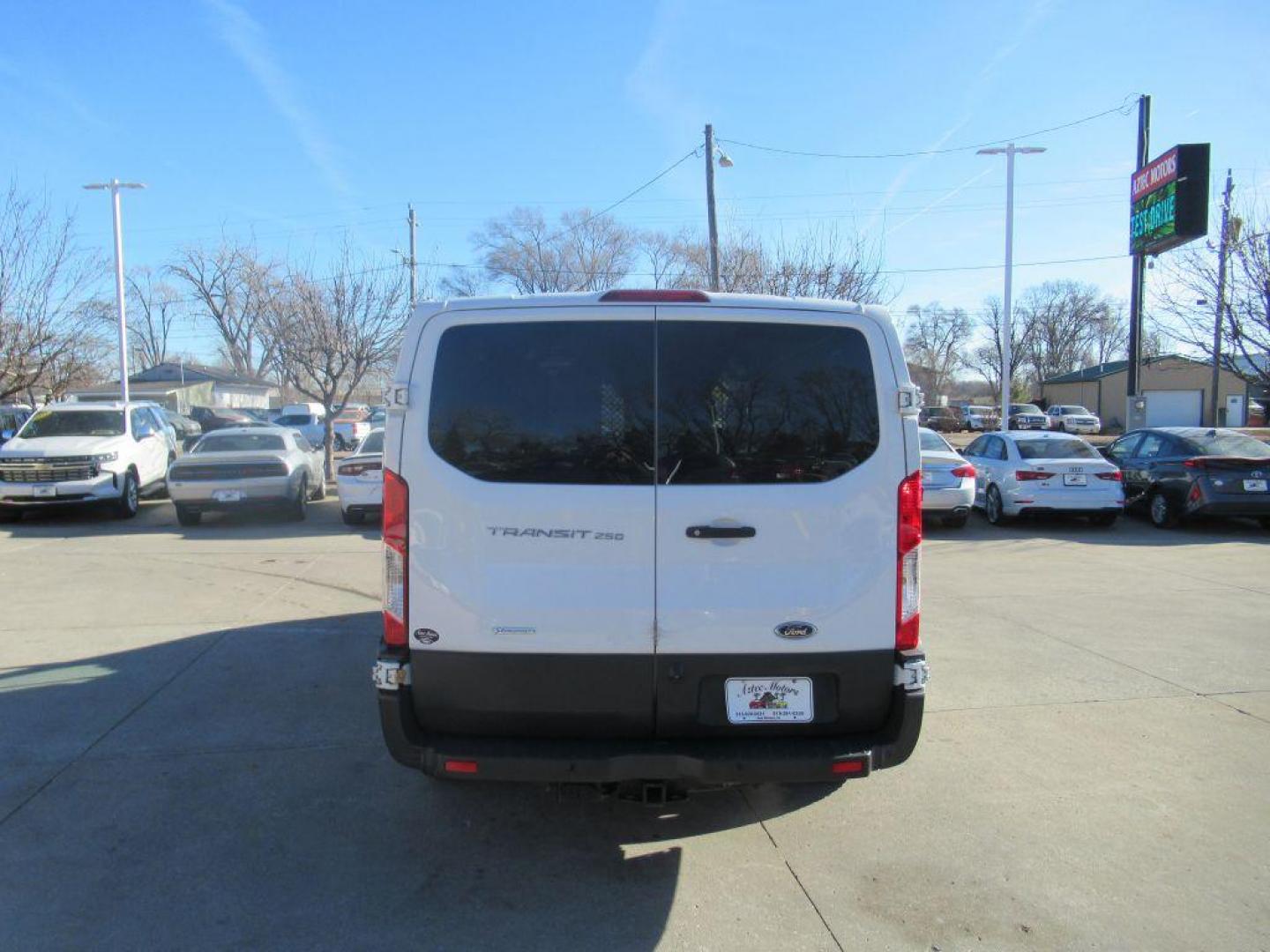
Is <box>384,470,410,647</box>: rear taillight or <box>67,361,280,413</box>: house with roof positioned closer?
<box>384,470,410,647</box>: rear taillight

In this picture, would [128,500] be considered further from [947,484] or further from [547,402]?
[547,402]

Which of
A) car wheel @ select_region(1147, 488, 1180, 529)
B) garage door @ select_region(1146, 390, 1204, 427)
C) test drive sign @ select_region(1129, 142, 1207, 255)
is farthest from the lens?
garage door @ select_region(1146, 390, 1204, 427)

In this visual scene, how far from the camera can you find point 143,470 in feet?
48.0

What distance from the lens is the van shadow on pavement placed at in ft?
9.76

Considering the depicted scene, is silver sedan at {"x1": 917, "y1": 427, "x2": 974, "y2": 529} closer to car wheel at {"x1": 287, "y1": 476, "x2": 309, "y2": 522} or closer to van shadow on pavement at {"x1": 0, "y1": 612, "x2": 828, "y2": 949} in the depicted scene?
van shadow on pavement at {"x1": 0, "y1": 612, "x2": 828, "y2": 949}

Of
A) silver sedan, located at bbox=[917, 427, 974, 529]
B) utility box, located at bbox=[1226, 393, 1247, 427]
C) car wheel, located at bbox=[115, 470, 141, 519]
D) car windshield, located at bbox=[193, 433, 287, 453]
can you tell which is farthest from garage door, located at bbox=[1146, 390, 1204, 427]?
car wheel, located at bbox=[115, 470, 141, 519]

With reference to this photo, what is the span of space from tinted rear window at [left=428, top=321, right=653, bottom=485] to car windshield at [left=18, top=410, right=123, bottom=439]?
13.8 meters

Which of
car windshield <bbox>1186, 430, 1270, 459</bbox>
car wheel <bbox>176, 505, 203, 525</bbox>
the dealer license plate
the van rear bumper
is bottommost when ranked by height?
car wheel <bbox>176, 505, 203, 525</bbox>

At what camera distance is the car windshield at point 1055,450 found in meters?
12.9

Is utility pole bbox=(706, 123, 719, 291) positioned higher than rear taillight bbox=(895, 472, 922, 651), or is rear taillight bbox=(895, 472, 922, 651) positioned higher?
utility pole bbox=(706, 123, 719, 291)

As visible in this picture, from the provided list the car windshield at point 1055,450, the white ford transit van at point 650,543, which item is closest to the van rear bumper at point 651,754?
the white ford transit van at point 650,543

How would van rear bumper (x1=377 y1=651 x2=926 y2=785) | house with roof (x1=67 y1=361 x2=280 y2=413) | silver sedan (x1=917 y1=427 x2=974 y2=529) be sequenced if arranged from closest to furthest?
van rear bumper (x1=377 y1=651 x2=926 y2=785)
silver sedan (x1=917 y1=427 x2=974 y2=529)
house with roof (x1=67 y1=361 x2=280 y2=413)

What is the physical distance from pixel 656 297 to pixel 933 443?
1133 cm

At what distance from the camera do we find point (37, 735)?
4609 mm
